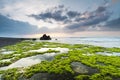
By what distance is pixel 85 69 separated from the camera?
14961 millimetres

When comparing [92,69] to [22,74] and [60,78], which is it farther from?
[22,74]

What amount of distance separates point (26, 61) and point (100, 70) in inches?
265

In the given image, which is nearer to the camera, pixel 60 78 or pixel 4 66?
pixel 60 78

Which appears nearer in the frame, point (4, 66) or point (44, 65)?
point (44, 65)

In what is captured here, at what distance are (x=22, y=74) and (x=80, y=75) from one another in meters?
3.83

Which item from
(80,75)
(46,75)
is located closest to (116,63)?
(80,75)

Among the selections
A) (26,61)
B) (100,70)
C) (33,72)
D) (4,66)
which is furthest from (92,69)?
(4,66)

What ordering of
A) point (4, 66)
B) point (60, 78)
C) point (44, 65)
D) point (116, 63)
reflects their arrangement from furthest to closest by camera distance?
1. point (4, 66)
2. point (116, 63)
3. point (44, 65)
4. point (60, 78)

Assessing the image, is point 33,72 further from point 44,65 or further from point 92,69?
point 92,69

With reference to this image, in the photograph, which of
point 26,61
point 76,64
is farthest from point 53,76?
point 26,61

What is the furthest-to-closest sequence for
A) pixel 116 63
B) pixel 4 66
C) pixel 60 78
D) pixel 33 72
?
pixel 4 66 → pixel 116 63 → pixel 33 72 → pixel 60 78

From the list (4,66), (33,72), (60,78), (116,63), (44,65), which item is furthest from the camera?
(4,66)

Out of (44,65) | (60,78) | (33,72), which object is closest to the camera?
(60,78)

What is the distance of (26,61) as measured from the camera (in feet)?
62.5
